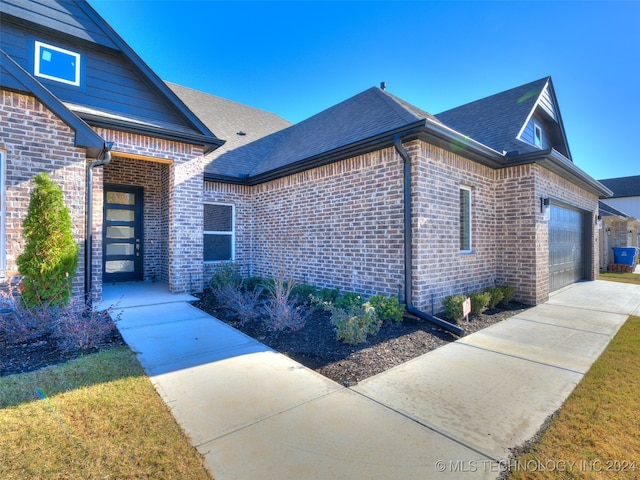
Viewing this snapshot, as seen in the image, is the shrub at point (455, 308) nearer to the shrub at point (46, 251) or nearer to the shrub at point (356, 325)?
the shrub at point (356, 325)

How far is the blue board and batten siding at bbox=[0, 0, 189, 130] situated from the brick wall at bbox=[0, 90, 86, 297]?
140 centimetres

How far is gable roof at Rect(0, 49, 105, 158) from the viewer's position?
5309 millimetres

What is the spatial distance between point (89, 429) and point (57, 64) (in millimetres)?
8325

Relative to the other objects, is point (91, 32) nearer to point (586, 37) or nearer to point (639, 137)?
point (586, 37)

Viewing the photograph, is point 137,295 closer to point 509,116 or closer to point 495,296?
point 495,296

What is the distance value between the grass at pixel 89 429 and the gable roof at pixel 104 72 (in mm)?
5866

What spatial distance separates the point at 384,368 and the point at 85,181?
693cm

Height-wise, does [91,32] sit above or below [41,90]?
above

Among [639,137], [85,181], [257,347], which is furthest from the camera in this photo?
[639,137]

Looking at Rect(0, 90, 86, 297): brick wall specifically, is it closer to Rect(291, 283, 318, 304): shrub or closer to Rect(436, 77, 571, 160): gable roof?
Rect(291, 283, 318, 304): shrub

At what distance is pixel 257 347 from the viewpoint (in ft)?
15.0

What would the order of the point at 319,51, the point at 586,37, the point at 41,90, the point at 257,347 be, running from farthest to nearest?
the point at 319,51 < the point at 586,37 < the point at 41,90 < the point at 257,347

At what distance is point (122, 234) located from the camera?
379 inches

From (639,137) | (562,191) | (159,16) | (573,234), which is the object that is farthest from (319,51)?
(639,137)
